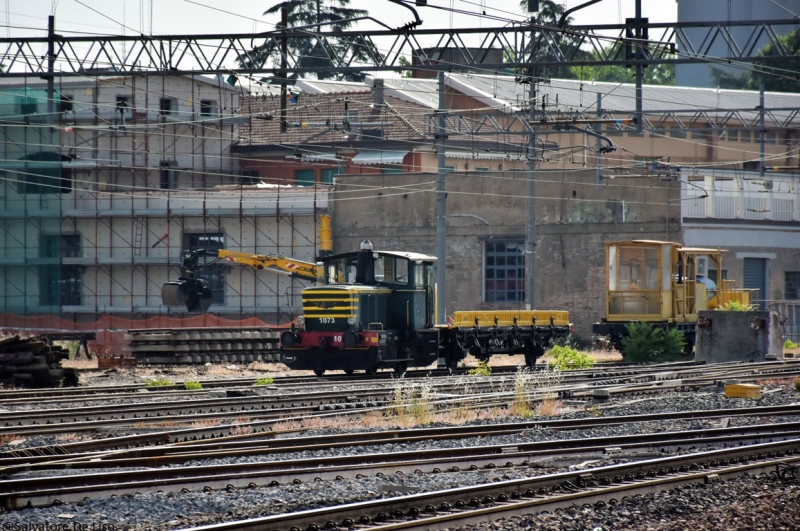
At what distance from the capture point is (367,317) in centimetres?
2284

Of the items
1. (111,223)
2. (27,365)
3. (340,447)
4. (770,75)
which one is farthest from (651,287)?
(770,75)

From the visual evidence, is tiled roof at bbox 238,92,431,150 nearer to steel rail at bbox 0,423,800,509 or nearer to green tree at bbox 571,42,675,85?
green tree at bbox 571,42,675,85

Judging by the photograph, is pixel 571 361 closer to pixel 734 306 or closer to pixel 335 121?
pixel 734 306

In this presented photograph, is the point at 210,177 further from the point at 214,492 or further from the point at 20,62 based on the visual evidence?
the point at 214,492

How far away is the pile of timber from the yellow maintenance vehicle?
14.7 m

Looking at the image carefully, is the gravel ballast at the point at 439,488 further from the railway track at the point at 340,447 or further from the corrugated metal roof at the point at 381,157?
the corrugated metal roof at the point at 381,157

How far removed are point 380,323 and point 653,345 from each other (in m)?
8.51

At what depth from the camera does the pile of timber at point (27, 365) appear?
2030 centimetres

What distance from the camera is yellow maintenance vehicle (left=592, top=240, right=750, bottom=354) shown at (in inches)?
1148

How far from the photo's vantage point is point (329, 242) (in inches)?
1615

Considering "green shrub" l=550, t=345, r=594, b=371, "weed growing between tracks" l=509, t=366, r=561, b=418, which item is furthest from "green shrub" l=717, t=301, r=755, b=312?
"weed growing between tracks" l=509, t=366, r=561, b=418

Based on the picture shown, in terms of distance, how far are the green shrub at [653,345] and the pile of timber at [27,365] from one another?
46.7 ft

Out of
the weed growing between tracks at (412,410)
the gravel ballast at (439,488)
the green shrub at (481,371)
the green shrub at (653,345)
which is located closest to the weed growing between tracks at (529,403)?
the weed growing between tracks at (412,410)

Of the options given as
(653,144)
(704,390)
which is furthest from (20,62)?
(653,144)
